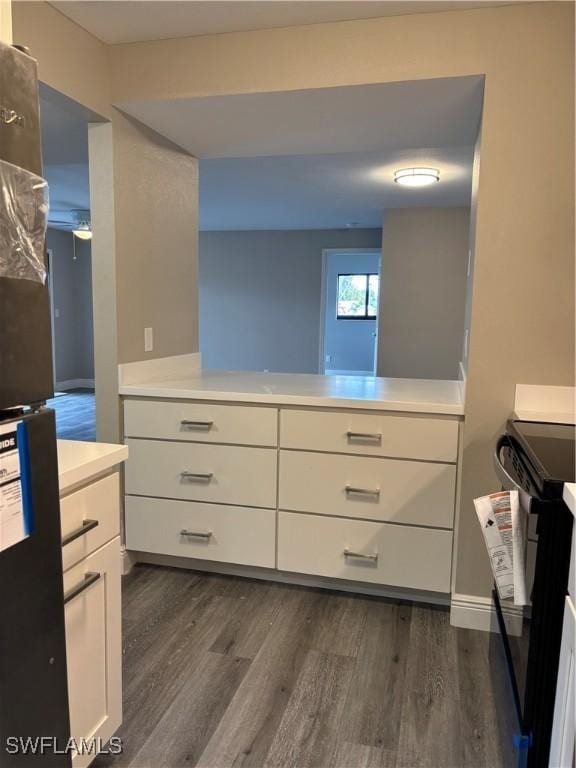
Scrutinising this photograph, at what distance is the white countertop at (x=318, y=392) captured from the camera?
84.7 inches

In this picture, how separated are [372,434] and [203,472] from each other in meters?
0.77

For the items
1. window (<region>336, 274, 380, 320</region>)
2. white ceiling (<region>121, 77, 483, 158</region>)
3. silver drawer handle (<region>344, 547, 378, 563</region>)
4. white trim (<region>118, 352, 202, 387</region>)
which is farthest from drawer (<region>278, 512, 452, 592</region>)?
window (<region>336, 274, 380, 320</region>)

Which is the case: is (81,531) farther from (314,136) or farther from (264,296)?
(264,296)

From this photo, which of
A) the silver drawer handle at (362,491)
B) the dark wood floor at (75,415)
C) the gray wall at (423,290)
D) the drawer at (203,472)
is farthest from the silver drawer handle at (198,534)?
the gray wall at (423,290)

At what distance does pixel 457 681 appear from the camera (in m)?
1.81

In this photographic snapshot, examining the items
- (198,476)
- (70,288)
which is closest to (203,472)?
(198,476)

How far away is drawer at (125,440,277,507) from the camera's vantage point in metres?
2.33

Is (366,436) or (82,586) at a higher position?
(366,436)

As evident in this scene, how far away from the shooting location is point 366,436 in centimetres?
218

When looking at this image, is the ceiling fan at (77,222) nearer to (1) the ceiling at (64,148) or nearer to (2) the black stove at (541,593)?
(1) the ceiling at (64,148)

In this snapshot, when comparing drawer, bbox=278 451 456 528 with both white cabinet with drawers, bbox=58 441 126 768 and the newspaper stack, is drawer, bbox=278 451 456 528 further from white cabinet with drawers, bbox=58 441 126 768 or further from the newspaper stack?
white cabinet with drawers, bbox=58 441 126 768

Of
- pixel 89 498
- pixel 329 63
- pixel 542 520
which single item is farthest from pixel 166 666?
pixel 329 63

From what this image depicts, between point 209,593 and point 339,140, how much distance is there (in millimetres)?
2165

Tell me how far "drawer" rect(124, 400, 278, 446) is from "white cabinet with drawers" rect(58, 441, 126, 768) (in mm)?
1007
